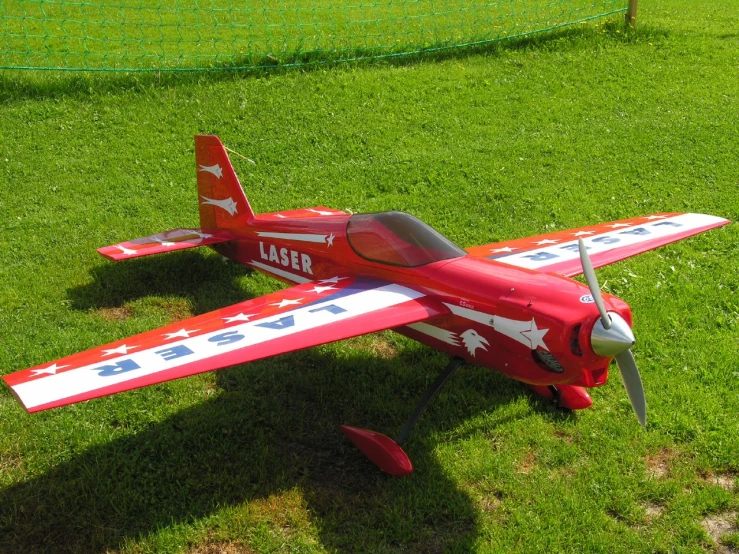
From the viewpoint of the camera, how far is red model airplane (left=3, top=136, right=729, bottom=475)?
4.44m

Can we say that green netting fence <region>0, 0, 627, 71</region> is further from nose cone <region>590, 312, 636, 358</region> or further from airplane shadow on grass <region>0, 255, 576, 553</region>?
nose cone <region>590, 312, 636, 358</region>

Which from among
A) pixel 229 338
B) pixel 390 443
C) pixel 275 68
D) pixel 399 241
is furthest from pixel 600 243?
pixel 275 68

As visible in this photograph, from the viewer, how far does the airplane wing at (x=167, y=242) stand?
7.22 metres

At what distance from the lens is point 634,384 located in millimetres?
4777

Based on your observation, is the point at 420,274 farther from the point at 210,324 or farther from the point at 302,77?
the point at 302,77

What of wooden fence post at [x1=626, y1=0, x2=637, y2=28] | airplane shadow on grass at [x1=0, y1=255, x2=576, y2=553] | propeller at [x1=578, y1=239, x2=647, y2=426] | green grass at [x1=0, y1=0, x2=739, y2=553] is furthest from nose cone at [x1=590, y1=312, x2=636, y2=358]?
wooden fence post at [x1=626, y1=0, x2=637, y2=28]

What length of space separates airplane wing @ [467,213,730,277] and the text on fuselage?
59.5 inches

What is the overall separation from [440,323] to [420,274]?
41 centimetres

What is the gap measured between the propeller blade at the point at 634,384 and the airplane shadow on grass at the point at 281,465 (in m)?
1.29

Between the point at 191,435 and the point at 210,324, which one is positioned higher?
the point at 210,324

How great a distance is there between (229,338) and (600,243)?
3629 millimetres

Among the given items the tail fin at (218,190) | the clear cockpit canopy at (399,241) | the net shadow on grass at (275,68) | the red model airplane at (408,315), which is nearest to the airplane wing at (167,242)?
the tail fin at (218,190)

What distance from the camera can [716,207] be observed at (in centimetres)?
912

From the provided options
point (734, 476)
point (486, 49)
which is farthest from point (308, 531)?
point (486, 49)
